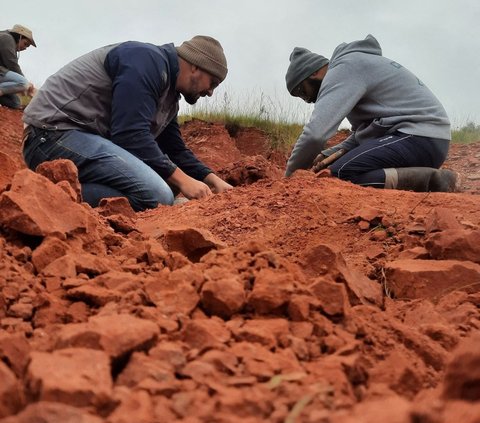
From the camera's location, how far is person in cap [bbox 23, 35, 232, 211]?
4020mm

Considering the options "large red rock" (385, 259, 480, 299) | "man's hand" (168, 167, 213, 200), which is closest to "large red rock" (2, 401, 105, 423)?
"large red rock" (385, 259, 480, 299)

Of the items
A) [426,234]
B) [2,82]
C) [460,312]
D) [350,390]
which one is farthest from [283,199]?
[2,82]

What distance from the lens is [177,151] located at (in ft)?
16.8

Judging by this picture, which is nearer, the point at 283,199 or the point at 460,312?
the point at 460,312

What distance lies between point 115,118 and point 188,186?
2.27 feet

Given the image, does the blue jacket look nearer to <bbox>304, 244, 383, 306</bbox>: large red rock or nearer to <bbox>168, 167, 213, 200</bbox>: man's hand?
<bbox>168, 167, 213, 200</bbox>: man's hand

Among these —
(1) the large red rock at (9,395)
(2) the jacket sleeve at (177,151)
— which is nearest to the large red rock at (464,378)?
(1) the large red rock at (9,395)

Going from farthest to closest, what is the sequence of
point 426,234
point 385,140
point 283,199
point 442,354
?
point 385,140 → point 283,199 → point 426,234 → point 442,354

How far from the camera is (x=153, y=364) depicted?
105 centimetres

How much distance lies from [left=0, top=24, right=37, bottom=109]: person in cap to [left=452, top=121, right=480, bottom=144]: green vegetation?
692 centimetres

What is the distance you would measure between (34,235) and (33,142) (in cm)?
243

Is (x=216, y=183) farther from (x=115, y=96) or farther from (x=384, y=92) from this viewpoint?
(x=384, y=92)

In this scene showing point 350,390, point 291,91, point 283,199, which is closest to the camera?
point 350,390

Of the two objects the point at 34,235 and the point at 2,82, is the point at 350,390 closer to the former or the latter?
the point at 34,235
